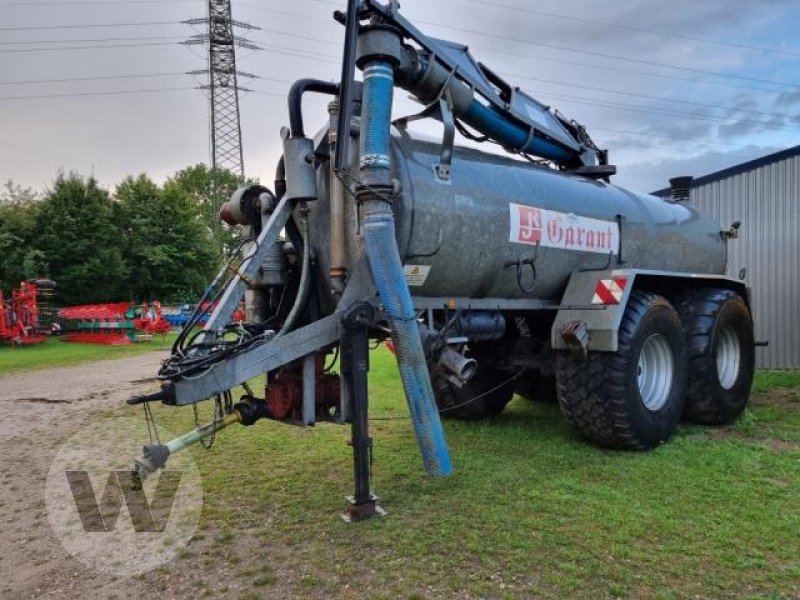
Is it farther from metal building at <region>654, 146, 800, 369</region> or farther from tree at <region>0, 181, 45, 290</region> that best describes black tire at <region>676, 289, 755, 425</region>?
tree at <region>0, 181, 45, 290</region>

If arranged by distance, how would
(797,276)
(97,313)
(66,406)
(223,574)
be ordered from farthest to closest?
1. (97,313)
2. (797,276)
3. (66,406)
4. (223,574)

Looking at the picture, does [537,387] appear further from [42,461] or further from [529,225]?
[42,461]

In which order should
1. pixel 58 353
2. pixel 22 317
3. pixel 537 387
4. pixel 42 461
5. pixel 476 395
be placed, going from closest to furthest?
pixel 42 461, pixel 476 395, pixel 537 387, pixel 58 353, pixel 22 317

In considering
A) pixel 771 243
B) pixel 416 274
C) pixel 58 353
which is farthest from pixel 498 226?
pixel 58 353

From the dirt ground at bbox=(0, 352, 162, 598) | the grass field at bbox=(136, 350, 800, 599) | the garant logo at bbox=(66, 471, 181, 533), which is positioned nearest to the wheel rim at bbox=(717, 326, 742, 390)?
the grass field at bbox=(136, 350, 800, 599)

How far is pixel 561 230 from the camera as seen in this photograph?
545cm

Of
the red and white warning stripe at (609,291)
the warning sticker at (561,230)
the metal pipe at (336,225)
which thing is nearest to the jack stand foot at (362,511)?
the metal pipe at (336,225)

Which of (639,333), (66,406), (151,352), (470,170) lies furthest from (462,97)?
(151,352)

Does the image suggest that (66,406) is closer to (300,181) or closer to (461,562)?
(300,181)

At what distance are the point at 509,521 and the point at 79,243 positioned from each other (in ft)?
82.5

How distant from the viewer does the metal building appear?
1078 centimetres

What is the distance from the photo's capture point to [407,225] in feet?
14.1

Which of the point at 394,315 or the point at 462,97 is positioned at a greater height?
the point at 462,97

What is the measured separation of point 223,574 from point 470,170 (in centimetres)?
321
